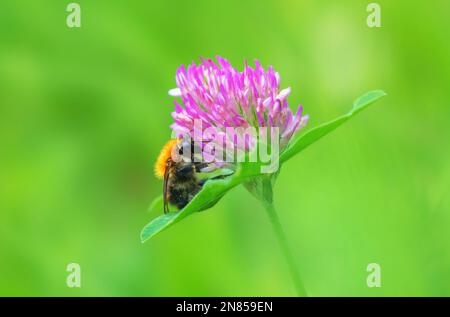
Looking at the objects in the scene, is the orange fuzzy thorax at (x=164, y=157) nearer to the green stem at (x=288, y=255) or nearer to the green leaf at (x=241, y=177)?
the green leaf at (x=241, y=177)

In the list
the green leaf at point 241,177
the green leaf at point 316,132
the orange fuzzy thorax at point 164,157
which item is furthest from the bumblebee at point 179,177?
the green leaf at point 316,132

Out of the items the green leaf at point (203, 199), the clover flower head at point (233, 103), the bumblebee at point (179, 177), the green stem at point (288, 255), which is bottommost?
the green stem at point (288, 255)

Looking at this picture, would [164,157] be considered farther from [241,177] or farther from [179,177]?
[241,177]

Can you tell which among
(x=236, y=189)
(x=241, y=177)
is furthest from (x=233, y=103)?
(x=236, y=189)

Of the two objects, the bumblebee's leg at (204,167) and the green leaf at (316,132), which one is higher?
the green leaf at (316,132)

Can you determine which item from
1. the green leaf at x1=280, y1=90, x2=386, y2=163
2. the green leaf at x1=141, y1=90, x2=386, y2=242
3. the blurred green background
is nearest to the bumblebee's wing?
the green leaf at x1=141, y1=90, x2=386, y2=242
